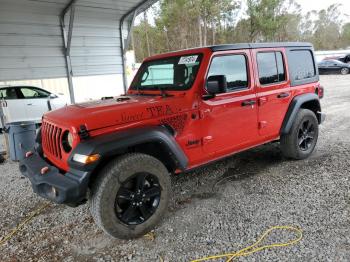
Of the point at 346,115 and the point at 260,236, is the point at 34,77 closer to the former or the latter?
the point at 260,236

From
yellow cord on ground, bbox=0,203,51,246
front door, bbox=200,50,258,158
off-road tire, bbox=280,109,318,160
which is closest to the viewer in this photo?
yellow cord on ground, bbox=0,203,51,246

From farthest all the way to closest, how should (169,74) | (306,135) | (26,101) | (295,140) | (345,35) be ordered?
(345,35) < (26,101) < (306,135) < (295,140) < (169,74)

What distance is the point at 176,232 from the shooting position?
9.98 ft

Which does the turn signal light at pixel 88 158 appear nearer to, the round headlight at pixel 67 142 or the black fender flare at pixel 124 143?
the black fender flare at pixel 124 143

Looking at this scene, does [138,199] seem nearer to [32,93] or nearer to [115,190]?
[115,190]

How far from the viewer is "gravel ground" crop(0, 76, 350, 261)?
8.98 ft

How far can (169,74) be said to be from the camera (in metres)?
3.74

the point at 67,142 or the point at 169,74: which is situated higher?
the point at 169,74

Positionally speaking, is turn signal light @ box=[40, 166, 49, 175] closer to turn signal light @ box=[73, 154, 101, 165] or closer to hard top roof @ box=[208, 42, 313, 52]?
turn signal light @ box=[73, 154, 101, 165]

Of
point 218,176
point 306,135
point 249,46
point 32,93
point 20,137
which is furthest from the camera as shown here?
point 32,93

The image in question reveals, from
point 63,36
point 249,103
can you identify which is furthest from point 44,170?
point 63,36

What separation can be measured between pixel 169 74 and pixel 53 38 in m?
6.66

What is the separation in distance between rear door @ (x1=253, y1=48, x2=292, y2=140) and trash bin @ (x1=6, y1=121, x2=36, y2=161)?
412 cm

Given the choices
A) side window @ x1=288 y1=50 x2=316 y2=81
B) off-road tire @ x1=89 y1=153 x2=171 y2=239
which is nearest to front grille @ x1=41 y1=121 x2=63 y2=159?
off-road tire @ x1=89 y1=153 x2=171 y2=239
